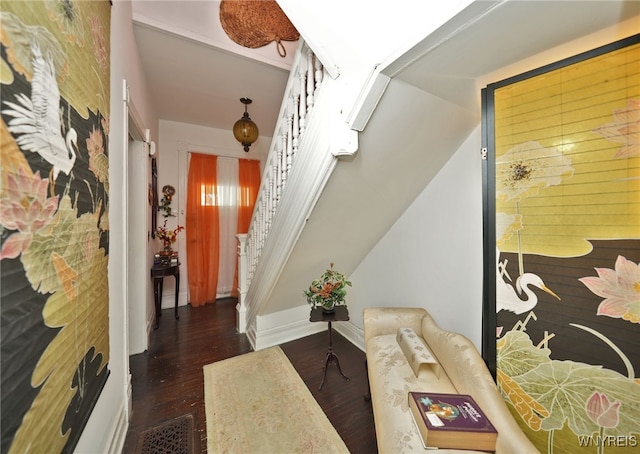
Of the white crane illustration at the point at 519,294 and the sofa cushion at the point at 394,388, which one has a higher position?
the white crane illustration at the point at 519,294

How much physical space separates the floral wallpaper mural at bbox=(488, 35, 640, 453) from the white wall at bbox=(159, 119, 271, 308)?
382cm

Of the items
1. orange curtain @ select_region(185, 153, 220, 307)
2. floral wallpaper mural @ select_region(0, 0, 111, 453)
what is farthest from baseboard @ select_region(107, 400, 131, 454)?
orange curtain @ select_region(185, 153, 220, 307)

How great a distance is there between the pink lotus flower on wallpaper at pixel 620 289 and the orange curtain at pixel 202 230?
407 centimetres

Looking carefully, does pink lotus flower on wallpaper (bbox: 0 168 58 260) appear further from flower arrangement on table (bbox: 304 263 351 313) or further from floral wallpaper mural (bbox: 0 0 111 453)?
flower arrangement on table (bbox: 304 263 351 313)

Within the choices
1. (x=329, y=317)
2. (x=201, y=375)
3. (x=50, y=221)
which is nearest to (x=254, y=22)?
(x=50, y=221)

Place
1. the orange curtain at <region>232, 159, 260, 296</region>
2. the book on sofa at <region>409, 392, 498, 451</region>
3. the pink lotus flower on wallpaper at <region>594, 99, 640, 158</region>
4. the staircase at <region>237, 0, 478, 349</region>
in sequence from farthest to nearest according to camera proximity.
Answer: the orange curtain at <region>232, 159, 260, 296</region> < the staircase at <region>237, 0, 478, 349</region> < the book on sofa at <region>409, 392, 498, 451</region> < the pink lotus flower on wallpaper at <region>594, 99, 640, 158</region>

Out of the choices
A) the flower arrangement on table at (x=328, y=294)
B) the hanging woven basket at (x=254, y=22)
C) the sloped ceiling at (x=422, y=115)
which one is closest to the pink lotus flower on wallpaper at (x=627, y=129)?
the sloped ceiling at (x=422, y=115)

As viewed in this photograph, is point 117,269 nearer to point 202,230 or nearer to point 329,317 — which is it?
point 329,317

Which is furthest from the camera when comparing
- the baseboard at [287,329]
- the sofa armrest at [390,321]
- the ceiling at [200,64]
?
the baseboard at [287,329]

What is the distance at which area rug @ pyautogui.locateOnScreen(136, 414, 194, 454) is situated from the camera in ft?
4.41

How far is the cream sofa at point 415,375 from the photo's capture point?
946mm

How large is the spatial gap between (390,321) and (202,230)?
3.24 m

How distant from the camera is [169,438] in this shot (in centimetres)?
141

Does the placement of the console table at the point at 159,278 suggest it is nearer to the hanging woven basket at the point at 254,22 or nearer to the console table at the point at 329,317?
the console table at the point at 329,317
